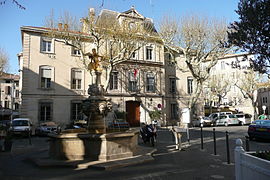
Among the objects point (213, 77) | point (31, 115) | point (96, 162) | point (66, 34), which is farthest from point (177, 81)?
point (96, 162)

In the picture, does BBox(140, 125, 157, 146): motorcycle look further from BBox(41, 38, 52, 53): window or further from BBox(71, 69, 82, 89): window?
BBox(41, 38, 52, 53): window

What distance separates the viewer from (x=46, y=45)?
78.9 feet

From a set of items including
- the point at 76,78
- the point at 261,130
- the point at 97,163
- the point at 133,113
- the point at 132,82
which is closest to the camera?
the point at 97,163

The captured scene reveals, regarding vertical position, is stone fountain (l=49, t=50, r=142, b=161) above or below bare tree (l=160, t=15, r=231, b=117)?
below

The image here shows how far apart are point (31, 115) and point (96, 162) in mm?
18202

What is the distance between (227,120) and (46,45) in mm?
24346

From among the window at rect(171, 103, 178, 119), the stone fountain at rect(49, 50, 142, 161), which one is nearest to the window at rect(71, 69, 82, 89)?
the window at rect(171, 103, 178, 119)

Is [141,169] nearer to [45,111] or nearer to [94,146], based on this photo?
[94,146]

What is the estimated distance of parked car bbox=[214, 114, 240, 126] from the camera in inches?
1107

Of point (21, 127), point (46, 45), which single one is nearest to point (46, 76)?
point (46, 45)

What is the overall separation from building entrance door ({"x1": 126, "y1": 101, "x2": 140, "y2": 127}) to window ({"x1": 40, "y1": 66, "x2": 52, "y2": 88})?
9533mm

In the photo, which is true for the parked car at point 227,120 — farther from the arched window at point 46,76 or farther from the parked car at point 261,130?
the arched window at point 46,76

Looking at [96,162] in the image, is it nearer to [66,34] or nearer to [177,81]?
[66,34]

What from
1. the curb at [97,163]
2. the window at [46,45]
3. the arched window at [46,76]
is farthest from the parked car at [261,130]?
the window at [46,45]
